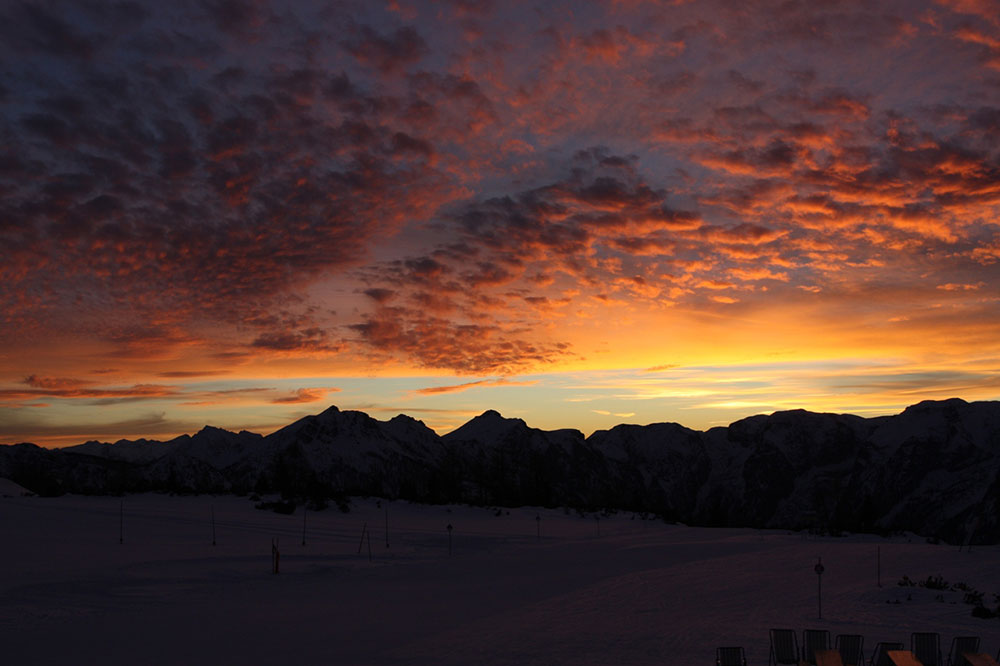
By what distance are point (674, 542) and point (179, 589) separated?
3455 cm

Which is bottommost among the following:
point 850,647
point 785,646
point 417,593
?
point 417,593

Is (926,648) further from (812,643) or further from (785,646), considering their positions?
(785,646)

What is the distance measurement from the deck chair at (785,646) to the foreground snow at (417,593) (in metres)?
1.36

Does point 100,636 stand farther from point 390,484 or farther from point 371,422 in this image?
point 371,422

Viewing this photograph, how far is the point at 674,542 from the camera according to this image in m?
54.2

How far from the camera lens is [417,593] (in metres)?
31.3

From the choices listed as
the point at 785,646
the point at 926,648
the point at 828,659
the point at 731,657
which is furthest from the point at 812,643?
the point at 731,657

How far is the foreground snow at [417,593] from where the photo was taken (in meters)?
20.3

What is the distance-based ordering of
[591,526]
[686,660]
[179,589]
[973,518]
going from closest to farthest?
[686,660] < [179,589] < [591,526] < [973,518]

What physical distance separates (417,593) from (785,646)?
17.9 meters

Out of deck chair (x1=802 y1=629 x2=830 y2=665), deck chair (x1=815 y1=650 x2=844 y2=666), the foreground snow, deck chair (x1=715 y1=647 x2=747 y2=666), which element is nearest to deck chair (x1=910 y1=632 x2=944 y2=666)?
deck chair (x1=802 y1=629 x2=830 y2=665)

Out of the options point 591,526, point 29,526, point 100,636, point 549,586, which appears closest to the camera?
point 100,636

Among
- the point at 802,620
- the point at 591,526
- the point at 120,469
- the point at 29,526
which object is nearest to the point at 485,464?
the point at 120,469

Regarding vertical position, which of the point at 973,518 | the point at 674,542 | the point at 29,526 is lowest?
the point at 973,518
